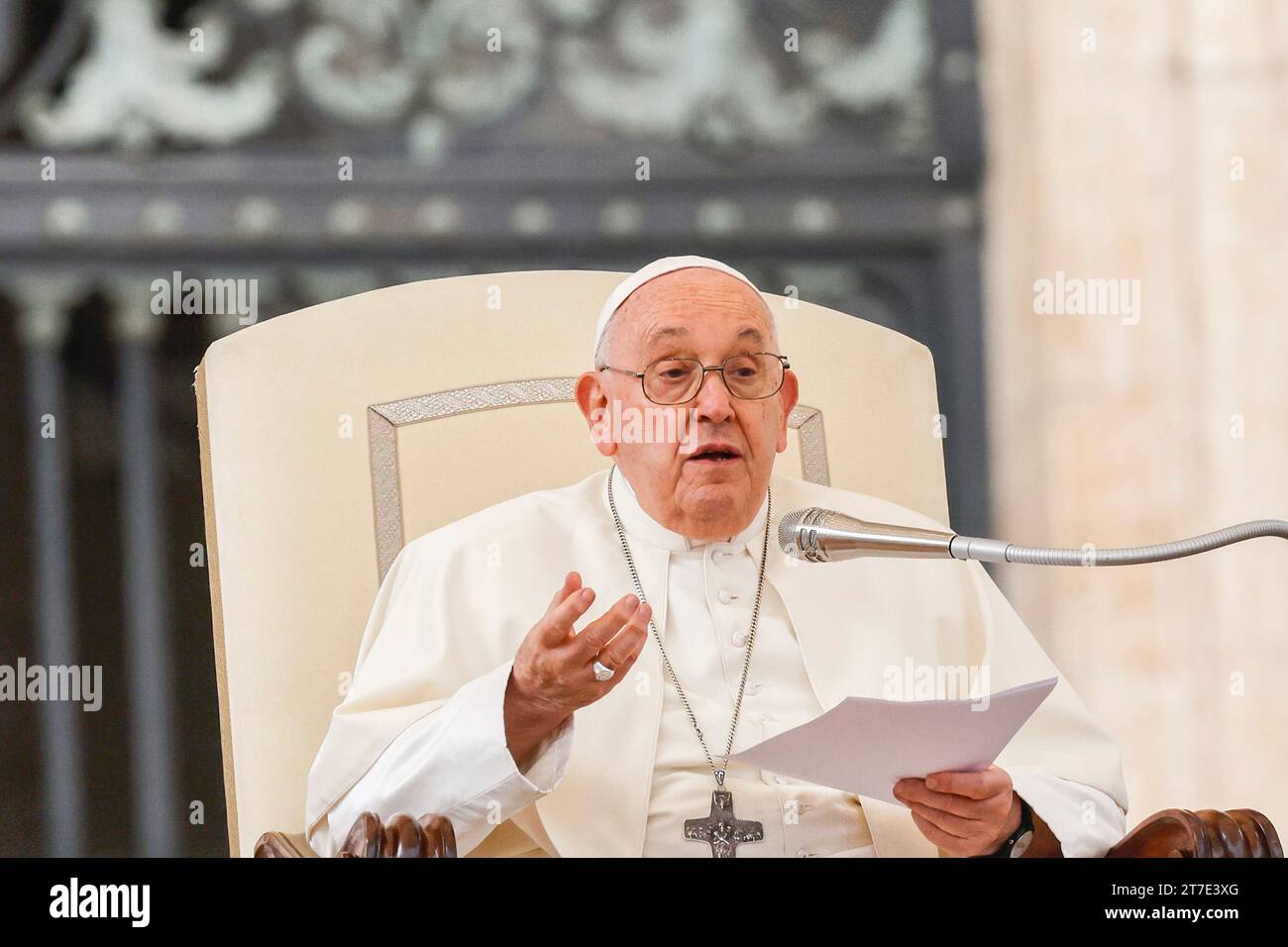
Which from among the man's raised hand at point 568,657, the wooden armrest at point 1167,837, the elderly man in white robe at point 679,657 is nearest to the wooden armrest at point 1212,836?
the wooden armrest at point 1167,837

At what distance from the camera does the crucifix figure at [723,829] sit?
85.1 inches

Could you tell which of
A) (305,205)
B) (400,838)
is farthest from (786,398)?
(305,205)

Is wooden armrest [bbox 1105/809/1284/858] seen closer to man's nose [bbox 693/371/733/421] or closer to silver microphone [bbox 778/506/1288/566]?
silver microphone [bbox 778/506/1288/566]

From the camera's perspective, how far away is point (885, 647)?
2.57 metres

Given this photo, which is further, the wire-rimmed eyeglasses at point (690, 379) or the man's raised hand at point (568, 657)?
the wire-rimmed eyeglasses at point (690, 379)

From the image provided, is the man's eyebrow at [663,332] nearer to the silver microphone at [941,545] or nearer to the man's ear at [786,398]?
the man's ear at [786,398]

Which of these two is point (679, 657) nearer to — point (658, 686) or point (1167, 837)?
point (658, 686)

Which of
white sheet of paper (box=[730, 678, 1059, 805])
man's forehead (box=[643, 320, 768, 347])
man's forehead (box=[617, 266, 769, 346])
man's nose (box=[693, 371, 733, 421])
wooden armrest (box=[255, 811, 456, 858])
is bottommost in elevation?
wooden armrest (box=[255, 811, 456, 858])

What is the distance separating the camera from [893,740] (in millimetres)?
1735

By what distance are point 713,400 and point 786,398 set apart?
0.21 meters

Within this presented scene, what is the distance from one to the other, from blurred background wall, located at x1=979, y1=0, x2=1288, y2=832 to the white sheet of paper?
1591 mm

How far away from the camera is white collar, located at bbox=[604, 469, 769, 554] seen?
2.58m

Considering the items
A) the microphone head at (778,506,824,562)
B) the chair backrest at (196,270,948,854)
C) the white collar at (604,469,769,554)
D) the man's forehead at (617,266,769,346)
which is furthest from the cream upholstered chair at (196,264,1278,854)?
the microphone head at (778,506,824,562)
